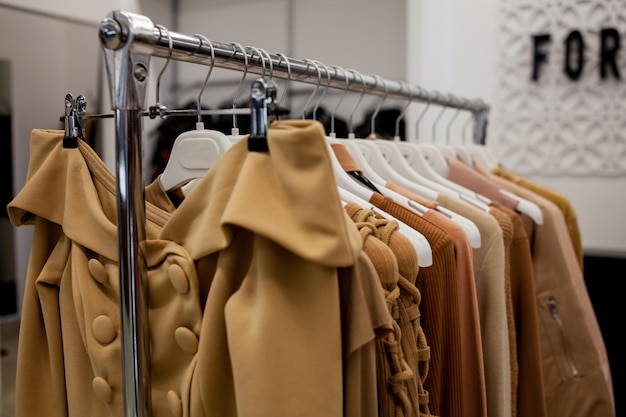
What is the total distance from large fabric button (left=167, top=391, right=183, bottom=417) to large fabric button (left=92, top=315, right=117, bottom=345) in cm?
11

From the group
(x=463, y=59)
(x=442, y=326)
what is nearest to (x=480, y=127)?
(x=463, y=59)

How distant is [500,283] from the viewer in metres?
1.08

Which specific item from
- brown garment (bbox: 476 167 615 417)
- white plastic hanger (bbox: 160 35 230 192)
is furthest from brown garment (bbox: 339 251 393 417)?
brown garment (bbox: 476 167 615 417)

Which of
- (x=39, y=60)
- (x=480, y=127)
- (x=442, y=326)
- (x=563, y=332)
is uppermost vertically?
(x=39, y=60)

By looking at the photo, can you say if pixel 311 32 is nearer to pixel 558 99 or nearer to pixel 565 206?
pixel 558 99

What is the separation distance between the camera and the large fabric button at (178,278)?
0.75 meters

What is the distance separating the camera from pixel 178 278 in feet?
2.47

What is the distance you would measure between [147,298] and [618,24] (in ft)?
7.70

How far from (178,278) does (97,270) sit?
0.15 meters

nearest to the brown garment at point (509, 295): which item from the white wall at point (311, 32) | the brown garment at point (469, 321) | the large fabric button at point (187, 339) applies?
the brown garment at point (469, 321)

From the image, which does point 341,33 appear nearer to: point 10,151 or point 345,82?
point 10,151

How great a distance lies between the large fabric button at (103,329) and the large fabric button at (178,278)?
13 centimetres

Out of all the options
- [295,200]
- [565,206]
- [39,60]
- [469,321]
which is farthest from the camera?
[39,60]

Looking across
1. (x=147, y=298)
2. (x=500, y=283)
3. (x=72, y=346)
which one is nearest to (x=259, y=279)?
(x=147, y=298)
